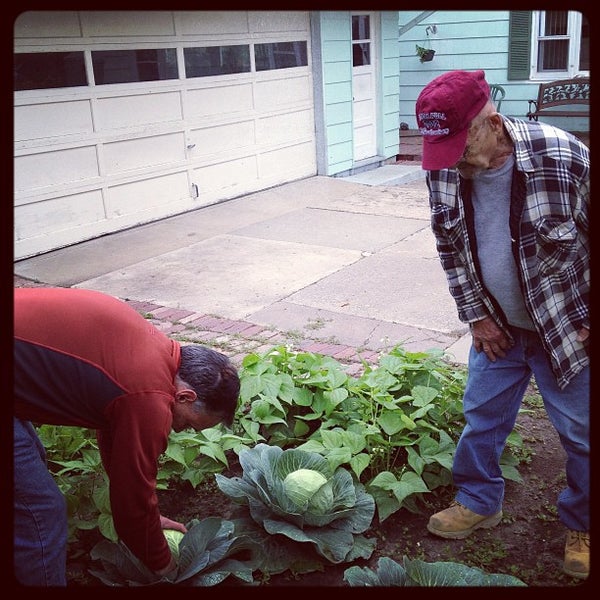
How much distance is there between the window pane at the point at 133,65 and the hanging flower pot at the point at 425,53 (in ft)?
21.2

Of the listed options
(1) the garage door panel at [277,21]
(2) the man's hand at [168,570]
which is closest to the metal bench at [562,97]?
(1) the garage door panel at [277,21]

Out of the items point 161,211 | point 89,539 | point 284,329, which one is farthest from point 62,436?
point 161,211

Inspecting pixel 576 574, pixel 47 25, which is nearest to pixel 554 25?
pixel 47 25

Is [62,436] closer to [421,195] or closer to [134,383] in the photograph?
[134,383]

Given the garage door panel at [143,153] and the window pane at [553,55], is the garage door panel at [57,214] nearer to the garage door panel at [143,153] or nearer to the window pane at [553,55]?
the garage door panel at [143,153]

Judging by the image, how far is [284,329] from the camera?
17.2 feet

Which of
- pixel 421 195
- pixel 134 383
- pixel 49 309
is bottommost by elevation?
pixel 421 195

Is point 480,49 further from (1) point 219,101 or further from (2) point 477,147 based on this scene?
(2) point 477,147

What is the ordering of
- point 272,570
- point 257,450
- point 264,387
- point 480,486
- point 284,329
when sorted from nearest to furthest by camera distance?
point 272,570
point 480,486
point 257,450
point 264,387
point 284,329

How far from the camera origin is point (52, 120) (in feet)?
23.1

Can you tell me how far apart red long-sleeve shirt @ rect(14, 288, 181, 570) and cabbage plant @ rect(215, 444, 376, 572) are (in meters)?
0.69

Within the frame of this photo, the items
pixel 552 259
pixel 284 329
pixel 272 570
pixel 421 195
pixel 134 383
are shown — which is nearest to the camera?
pixel 134 383

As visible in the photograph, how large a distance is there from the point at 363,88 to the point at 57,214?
5778mm
